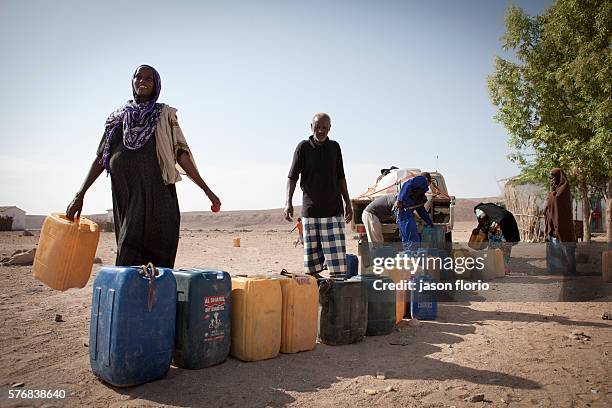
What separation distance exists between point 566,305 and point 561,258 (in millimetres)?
2831


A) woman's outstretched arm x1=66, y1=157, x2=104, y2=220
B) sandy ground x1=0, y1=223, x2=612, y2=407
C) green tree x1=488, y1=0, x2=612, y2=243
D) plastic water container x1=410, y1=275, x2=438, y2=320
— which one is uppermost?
green tree x1=488, y1=0, x2=612, y2=243

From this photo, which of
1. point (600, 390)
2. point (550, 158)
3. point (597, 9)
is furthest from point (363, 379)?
point (597, 9)

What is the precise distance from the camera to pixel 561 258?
27.5ft

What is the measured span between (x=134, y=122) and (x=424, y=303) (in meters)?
3.74

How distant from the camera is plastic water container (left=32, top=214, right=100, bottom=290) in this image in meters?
3.33

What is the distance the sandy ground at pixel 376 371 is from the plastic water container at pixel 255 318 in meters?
0.10

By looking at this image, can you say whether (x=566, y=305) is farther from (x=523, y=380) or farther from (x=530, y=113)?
→ (x=530, y=113)

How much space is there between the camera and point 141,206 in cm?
335

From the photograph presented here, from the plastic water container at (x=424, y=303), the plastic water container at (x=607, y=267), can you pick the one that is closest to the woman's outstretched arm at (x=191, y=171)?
the plastic water container at (x=424, y=303)

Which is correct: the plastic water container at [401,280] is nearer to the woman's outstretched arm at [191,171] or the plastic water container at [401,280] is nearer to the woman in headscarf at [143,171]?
the woman's outstretched arm at [191,171]

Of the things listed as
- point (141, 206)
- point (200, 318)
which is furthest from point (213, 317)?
point (141, 206)

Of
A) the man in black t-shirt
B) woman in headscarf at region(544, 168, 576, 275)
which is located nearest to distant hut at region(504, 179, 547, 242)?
woman in headscarf at region(544, 168, 576, 275)

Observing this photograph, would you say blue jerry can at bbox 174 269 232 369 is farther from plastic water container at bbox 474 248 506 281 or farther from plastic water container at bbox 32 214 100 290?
plastic water container at bbox 474 248 506 281

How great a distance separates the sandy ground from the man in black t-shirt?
3.11 ft
